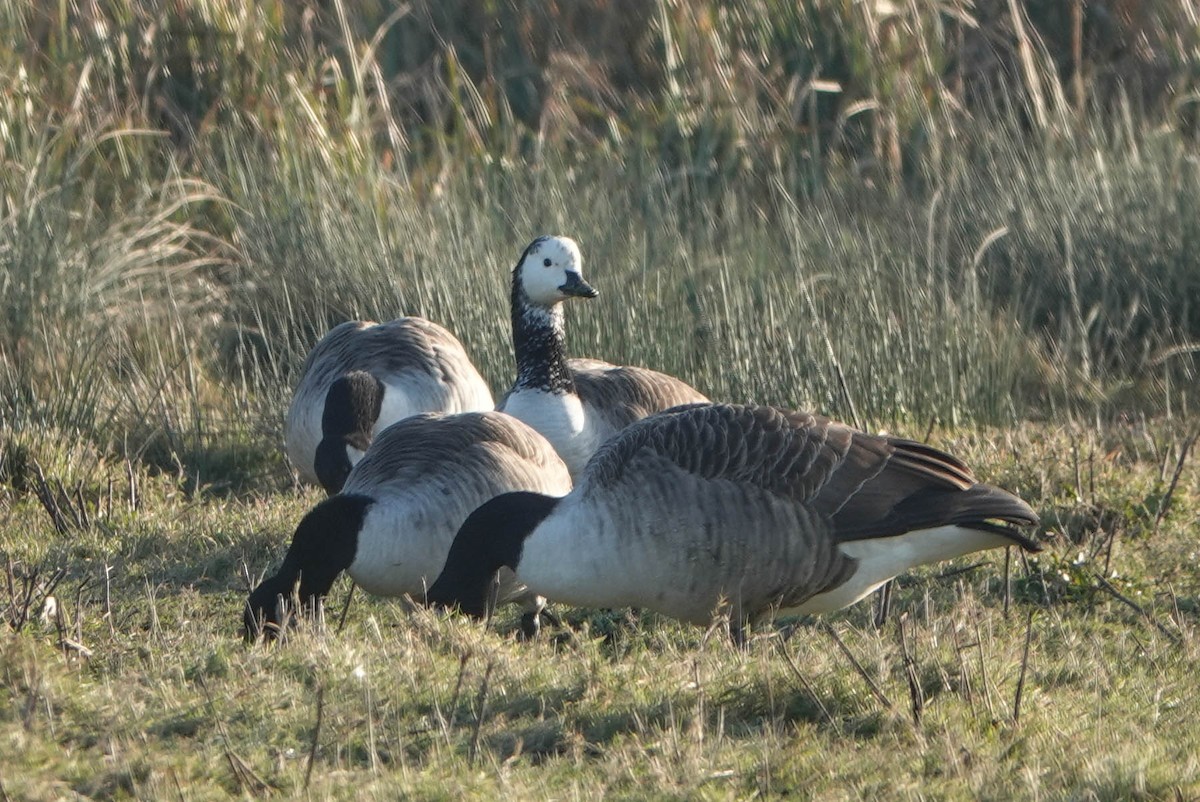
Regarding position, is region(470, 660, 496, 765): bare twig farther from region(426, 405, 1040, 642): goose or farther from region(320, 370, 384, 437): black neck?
region(320, 370, 384, 437): black neck

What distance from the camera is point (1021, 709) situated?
4266 mm

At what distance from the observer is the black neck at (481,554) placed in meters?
5.25

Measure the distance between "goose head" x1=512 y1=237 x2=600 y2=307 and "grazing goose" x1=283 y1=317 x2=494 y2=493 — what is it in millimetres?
626

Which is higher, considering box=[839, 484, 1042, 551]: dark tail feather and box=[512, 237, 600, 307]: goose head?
box=[512, 237, 600, 307]: goose head

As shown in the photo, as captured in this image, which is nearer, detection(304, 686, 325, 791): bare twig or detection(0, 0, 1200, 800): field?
detection(304, 686, 325, 791): bare twig

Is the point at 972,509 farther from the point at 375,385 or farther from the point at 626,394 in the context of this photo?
the point at 375,385

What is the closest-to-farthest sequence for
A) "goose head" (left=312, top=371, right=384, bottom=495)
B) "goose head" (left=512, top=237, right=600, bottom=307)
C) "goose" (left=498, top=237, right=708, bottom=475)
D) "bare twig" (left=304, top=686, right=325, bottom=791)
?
"bare twig" (left=304, top=686, right=325, bottom=791) → "goose head" (left=312, top=371, right=384, bottom=495) → "goose" (left=498, top=237, right=708, bottom=475) → "goose head" (left=512, top=237, right=600, bottom=307)

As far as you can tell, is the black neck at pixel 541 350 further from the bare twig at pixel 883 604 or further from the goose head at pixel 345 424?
the bare twig at pixel 883 604

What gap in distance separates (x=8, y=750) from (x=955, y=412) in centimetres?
629

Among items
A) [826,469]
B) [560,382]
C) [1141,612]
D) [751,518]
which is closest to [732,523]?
[751,518]

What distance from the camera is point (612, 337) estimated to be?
31.0ft

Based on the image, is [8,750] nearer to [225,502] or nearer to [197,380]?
[225,502]

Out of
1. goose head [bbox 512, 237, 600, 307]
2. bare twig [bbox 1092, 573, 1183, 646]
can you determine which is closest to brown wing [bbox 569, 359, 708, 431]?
goose head [bbox 512, 237, 600, 307]

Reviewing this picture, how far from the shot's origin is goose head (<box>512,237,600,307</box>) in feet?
25.4
